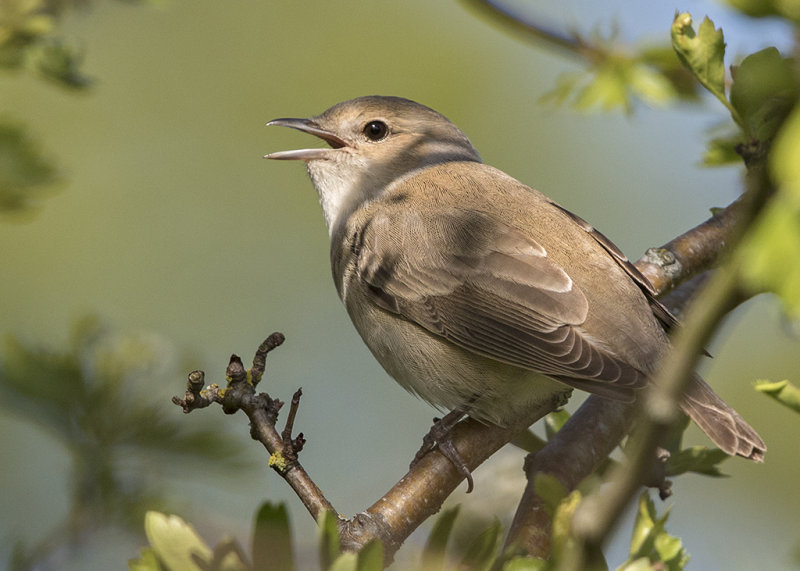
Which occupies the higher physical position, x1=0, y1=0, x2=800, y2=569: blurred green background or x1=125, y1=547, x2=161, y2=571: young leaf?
x1=0, y1=0, x2=800, y2=569: blurred green background

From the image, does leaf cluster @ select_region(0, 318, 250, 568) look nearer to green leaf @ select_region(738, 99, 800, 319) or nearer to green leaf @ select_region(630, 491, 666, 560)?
green leaf @ select_region(630, 491, 666, 560)

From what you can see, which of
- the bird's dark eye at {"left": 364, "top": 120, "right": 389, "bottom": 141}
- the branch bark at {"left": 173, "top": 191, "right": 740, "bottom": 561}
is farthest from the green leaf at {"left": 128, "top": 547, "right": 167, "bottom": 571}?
the bird's dark eye at {"left": 364, "top": 120, "right": 389, "bottom": 141}

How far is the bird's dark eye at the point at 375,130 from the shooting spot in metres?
4.62

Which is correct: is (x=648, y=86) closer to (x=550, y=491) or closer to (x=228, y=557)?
(x=550, y=491)

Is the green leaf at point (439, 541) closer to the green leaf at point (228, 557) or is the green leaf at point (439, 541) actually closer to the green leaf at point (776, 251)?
the green leaf at point (228, 557)

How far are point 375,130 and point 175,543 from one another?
3594 millimetres

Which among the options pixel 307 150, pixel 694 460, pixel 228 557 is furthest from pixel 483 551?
pixel 307 150

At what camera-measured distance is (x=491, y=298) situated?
3453 millimetres

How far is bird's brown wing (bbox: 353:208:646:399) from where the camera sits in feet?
10.1

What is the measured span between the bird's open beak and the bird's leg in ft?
5.43

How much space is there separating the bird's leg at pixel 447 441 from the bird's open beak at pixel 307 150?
5.43ft

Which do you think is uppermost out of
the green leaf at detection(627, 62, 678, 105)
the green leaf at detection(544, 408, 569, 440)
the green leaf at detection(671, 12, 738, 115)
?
the green leaf at detection(627, 62, 678, 105)

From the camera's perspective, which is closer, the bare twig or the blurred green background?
the bare twig

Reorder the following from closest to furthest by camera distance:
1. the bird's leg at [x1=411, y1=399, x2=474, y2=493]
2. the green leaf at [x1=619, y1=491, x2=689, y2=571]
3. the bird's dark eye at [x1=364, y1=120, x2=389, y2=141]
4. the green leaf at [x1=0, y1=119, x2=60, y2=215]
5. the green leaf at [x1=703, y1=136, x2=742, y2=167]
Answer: the green leaf at [x1=619, y1=491, x2=689, y2=571] < the green leaf at [x1=0, y1=119, x2=60, y2=215] < the green leaf at [x1=703, y1=136, x2=742, y2=167] < the bird's leg at [x1=411, y1=399, x2=474, y2=493] < the bird's dark eye at [x1=364, y1=120, x2=389, y2=141]
